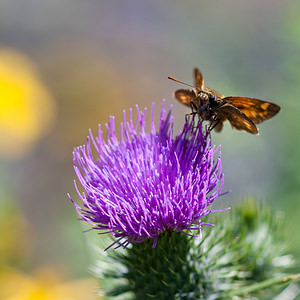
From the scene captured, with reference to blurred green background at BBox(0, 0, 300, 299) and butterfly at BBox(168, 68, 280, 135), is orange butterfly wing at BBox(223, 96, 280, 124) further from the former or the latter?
blurred green background at BBox(0, 0, 300, 299)

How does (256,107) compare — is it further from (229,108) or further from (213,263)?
(213,263)

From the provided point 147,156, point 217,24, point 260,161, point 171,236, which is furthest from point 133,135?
point 217,24

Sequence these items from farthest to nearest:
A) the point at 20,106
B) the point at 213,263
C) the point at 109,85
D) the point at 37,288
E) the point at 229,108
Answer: the point at 109,85 < the point at 20,106 < the point at 37,288 < the point at 213,263 < the point at 229,108

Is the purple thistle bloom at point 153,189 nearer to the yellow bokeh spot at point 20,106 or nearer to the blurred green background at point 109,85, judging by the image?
the blurred green background at point 109,85

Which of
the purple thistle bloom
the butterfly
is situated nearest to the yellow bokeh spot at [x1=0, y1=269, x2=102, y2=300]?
the purple thistle bloom

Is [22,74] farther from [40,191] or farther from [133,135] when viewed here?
[133,135]

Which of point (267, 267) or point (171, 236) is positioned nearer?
point (171, 236)

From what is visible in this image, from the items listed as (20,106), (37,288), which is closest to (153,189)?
(37,288)
